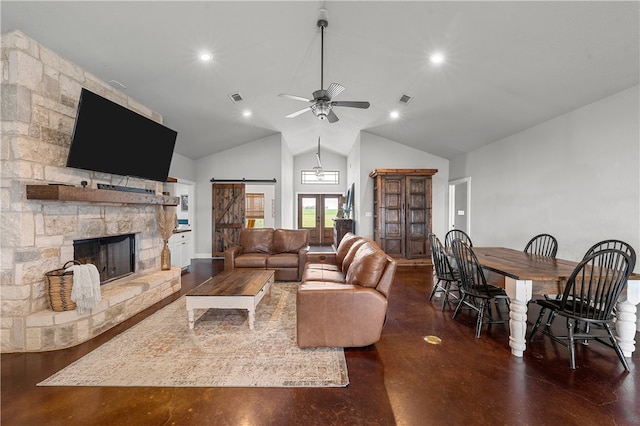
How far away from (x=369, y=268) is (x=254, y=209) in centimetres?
550

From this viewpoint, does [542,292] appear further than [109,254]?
No

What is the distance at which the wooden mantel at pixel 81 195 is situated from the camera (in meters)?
2.50

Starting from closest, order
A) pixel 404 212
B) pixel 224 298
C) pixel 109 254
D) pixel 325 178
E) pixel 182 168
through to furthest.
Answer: pixel 224 298 < pixel 109 254 < pixel 404 212 < pixel 182 168 < pixel 325 178

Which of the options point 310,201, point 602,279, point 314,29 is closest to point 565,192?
point 602,279

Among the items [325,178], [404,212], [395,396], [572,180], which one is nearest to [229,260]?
[395,396]

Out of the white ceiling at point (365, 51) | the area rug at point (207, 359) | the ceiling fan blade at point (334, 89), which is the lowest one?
the area rug at point (207, 359)

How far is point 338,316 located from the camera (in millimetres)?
2492

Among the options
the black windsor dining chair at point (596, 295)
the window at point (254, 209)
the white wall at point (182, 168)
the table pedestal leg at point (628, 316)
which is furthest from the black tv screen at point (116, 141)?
the table pedestal leg at point (628, 316)

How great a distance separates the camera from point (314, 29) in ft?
10.2

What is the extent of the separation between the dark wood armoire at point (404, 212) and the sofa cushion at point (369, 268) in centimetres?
372

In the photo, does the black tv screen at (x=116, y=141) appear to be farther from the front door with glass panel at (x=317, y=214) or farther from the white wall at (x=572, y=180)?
the front door with glass panel at (x=317, y=214)

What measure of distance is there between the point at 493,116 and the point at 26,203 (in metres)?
6.01

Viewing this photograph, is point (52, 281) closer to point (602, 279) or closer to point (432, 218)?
point (602, 279)

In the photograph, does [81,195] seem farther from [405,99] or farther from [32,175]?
[405,99]
